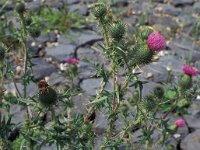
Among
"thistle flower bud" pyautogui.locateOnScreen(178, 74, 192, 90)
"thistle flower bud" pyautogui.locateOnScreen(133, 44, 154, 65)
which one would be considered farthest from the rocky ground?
"thistle flower bud" pyautogui.locateOnScreen(133, 44, 154, 65)

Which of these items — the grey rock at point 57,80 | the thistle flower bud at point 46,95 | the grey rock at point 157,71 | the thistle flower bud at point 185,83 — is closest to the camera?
the thistle flower bud at point 46,95

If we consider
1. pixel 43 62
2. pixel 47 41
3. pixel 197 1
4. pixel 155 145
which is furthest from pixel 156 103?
pixel 197 1

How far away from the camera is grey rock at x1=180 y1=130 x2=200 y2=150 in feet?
12.1

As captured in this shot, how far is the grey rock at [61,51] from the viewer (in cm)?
482

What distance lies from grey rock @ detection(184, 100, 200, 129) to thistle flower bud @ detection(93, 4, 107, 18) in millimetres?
1860

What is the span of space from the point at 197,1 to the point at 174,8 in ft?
1.65

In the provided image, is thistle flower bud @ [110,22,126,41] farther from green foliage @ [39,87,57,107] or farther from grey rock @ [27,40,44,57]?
grey rock @ [27,40,44,57]

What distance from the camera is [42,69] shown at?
4.55 meters

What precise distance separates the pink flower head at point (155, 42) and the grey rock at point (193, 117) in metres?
1.83

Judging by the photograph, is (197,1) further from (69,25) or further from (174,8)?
(69,25)

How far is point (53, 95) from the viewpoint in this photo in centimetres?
230

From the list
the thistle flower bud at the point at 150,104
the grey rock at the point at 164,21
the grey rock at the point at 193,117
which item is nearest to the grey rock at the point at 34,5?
the grey rock at the point at 164,21

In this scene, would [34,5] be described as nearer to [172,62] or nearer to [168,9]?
[168,9]

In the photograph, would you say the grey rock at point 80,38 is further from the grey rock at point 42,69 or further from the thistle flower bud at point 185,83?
the thistle flower bud at point 185,83
